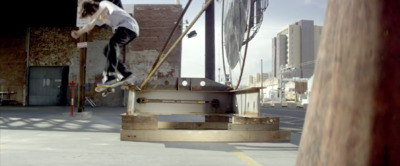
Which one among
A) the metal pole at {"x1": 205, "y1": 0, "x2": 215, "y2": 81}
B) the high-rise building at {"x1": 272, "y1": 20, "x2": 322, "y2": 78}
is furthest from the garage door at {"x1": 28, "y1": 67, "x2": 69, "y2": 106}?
the high-rise building at {"x1": 272, "y1": 20, "x2": 322, "y2": 78}

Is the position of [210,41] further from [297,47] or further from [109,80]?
[297,47]

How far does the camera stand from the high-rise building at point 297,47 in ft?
299

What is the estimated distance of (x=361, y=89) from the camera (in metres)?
0.57

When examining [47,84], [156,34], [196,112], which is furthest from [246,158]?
[47,84]

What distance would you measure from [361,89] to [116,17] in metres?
2.52

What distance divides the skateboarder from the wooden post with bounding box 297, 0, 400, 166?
7.57 feet

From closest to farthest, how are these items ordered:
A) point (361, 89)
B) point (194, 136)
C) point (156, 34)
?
point (361, 89)
point (194, 136)
point (156, 34)

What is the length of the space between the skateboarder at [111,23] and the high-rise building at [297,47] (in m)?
89.4

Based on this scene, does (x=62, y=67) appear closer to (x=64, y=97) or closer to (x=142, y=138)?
(x=64, y=97)

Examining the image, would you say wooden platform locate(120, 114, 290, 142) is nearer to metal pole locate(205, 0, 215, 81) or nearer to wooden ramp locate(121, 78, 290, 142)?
wooden ramp locate(121, 78, 290, 142)

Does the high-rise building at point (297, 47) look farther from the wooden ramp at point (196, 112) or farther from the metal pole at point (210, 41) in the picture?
the wooden ramp at point (196, 112)

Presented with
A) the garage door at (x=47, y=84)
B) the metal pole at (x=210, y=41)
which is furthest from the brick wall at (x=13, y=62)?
the metal pole at (x=210, y=41)

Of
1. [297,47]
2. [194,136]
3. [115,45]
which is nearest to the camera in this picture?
[115,45]

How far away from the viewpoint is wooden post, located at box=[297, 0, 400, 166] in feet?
1.78
